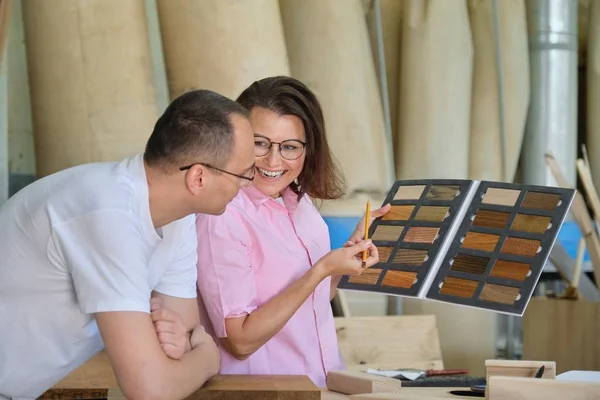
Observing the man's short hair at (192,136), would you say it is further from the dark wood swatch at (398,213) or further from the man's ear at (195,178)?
the dark wood swatch at (398,213)

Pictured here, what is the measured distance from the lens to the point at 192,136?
1855mm

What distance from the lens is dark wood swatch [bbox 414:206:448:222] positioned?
2505 mm

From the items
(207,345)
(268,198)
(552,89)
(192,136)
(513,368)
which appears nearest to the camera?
(192,136)

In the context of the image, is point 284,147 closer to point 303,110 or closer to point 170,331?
point 303,110

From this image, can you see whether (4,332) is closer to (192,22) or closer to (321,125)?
(321,125)

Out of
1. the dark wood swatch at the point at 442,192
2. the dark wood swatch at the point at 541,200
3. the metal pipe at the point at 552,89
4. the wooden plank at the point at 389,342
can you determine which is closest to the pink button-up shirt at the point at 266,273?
the dark wood swatch at the point at 442,192

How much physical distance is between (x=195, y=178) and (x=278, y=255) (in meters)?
0.62

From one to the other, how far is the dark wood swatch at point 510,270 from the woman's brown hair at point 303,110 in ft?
1.78

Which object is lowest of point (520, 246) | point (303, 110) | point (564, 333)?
point (564, 333)

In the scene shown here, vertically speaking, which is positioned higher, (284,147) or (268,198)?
(284,147)

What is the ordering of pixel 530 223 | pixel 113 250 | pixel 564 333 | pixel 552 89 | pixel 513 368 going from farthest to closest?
pixel 552 89 < pixel 564 333 < pixel 530 223 < pixel 513 368 < pixel 113 250

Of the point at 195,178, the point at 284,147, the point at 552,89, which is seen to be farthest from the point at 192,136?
the point at 552,89

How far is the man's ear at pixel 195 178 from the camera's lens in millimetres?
1850

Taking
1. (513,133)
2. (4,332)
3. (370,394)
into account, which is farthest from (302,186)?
(513,133)
